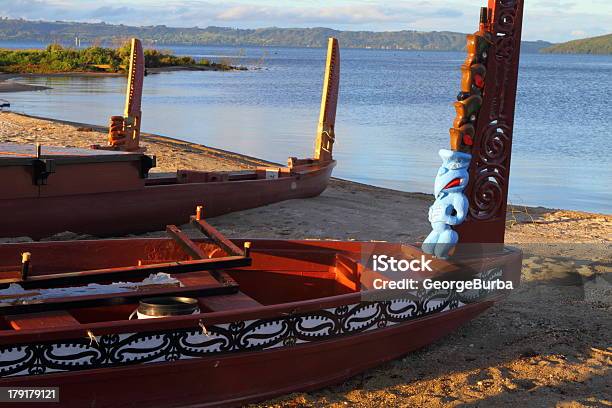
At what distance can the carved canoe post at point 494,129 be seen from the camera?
21.3ft

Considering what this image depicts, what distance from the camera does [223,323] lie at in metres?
5.26

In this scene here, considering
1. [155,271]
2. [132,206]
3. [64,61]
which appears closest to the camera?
[155,271]

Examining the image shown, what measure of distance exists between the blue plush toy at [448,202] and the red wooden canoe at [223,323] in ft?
0.47

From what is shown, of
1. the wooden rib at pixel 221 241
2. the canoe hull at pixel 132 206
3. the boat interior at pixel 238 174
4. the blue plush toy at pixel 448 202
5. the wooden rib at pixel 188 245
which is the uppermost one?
the blue plush toy at pixel 448 202

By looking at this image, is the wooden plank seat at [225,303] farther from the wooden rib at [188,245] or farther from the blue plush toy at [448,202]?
the blue plush toy at [448,202]

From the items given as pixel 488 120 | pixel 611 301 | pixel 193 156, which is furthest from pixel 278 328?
pixel 193 156

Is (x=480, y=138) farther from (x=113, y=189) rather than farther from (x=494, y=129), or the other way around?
(x=113, y=189)

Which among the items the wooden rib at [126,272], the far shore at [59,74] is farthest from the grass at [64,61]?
the wooden rib at [126,272]

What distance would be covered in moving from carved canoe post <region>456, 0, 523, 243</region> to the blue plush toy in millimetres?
145

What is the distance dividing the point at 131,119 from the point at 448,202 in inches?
258

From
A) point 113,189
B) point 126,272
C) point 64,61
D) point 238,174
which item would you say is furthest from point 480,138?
point 64,61

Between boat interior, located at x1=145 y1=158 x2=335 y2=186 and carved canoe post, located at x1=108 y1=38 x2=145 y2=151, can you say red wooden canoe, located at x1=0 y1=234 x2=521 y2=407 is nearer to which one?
boat interior, located at x1=145 y1=158 x2=335 y2=186

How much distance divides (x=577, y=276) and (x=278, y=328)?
15.0 ft

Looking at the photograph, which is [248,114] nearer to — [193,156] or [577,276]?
[193,156]
